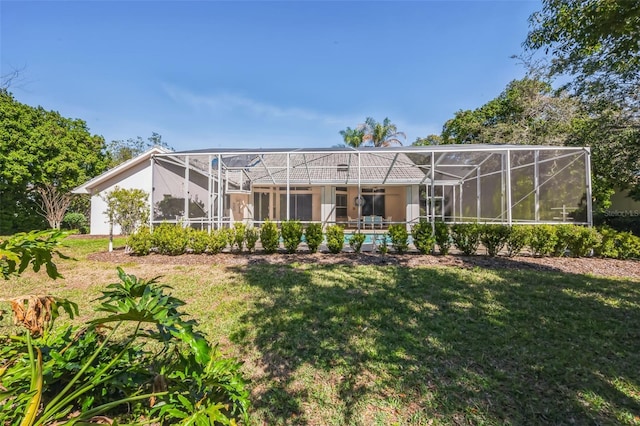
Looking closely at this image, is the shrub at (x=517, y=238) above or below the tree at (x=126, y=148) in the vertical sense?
below

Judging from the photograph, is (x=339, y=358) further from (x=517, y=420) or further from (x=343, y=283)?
(x=343, y=283)

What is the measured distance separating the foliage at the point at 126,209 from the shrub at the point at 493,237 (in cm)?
1011

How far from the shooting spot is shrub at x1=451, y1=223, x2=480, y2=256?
24.9ft

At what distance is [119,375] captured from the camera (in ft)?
4.82

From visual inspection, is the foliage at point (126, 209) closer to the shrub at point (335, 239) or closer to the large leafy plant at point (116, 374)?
the shrub at point (335, 239)

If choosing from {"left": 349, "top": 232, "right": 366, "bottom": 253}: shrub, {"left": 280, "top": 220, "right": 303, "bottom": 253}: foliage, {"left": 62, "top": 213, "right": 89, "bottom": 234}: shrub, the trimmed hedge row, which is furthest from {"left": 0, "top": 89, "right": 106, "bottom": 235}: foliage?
{"left": 349, "top": 232, "right": 366, "bottom": 253}: shrub

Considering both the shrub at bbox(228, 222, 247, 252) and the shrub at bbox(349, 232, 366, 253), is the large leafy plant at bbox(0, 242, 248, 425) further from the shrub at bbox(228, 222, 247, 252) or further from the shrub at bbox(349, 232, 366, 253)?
the shrub at bbox(349, 232, 366, 253)

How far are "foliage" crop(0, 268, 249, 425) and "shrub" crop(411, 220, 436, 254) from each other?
7041 mm

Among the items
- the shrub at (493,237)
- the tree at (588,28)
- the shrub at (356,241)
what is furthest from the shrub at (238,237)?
the tree at (588,28)

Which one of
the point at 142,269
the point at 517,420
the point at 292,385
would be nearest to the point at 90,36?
the point at 142,269

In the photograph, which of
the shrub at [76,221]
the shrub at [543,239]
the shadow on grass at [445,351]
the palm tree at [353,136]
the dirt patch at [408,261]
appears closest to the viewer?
the shadow on grass at [445,351]

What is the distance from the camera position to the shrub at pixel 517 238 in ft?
24.3

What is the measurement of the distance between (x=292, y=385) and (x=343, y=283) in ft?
9.32

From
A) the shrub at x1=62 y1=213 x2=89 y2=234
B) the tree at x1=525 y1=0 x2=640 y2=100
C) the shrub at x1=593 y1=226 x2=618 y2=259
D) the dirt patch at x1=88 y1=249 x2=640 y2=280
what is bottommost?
the dirt patch at x1=88 y1=249 x2=640 y2=280
